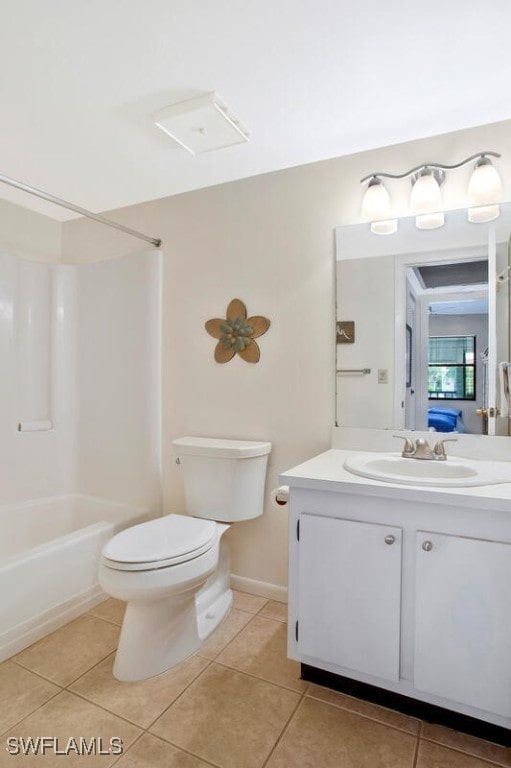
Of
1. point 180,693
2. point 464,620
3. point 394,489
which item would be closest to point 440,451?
point 394,489

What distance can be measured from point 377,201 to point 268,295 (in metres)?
0.64

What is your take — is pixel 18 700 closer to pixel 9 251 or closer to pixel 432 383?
pixel 432 383

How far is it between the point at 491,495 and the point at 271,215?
5.12 ft

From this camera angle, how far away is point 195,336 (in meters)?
2.29

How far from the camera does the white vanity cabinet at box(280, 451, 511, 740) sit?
1.20 metres

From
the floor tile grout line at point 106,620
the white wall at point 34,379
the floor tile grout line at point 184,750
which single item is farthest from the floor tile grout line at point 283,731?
the white wall at point 34,379

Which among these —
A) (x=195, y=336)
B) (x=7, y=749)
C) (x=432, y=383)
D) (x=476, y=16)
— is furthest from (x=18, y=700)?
(x=476, y=16)

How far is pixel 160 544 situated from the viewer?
5.33ft

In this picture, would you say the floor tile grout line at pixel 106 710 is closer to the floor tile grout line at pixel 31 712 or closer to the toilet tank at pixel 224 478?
the floor tile grout line at pixel 31 712

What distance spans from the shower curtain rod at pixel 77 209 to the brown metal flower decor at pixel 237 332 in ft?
1.98

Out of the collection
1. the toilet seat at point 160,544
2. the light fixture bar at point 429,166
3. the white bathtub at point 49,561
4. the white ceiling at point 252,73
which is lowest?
the white bathtub at point 49,561

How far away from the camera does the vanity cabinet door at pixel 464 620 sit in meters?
1.19

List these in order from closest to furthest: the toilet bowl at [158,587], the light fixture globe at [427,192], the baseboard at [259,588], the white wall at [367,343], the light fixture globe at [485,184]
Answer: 1. the toilet bowl at [158,587]
2. the light fixture globe at [485,184]
3. the light fixture globe at [427,192]
4. the white wall at [367,343]
5. the baseboard at [259,588]

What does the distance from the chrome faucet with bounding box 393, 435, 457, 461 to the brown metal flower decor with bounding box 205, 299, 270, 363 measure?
831 millimetres
